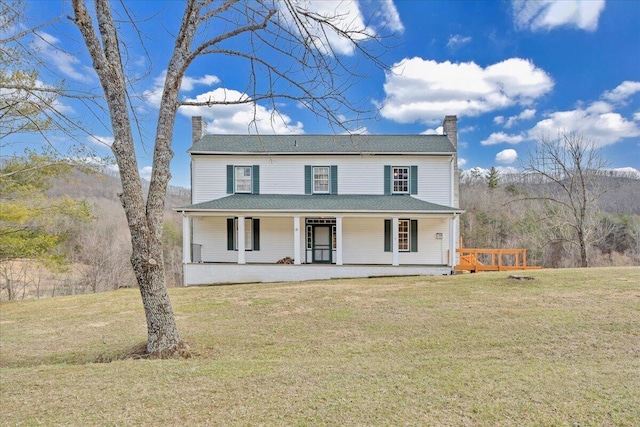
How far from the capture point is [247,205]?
568 inches

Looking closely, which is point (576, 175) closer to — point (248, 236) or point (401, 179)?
point (401, 179)

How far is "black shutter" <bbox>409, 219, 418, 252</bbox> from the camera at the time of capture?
15.5 m

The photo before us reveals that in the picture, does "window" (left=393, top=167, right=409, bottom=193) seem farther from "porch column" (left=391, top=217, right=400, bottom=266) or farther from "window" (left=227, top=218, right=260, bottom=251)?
"window" (left=227, top=218, right=260, bottom=251)

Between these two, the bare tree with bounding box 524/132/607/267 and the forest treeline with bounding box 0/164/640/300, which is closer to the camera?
the bare tree with bounding box 524/132/607/267

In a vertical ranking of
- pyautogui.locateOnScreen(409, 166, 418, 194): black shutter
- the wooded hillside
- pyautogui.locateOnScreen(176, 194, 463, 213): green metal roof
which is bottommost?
the wooded hillside

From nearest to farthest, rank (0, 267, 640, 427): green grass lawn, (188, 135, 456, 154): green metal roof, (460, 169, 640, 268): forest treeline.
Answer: (0, 267, 640, 427): green grass lawn
(188, 135, 456, 154): green metal roof
(460, 169, 640, 268): forest treeline

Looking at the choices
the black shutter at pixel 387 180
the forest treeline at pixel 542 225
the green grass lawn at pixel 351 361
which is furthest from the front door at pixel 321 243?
the forest treeline at pixel 542 225

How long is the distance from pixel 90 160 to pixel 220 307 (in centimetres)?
785

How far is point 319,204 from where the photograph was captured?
577 inches

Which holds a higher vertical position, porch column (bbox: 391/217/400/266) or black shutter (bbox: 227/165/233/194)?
black shutter (bbox: 227/165/233/194)

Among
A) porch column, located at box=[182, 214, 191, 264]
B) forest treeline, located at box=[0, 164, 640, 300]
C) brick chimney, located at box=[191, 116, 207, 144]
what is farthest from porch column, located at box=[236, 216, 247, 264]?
forest treeline, located at box=[0, 164, 640, 300]

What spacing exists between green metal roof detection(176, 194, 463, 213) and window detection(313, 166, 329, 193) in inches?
13.2

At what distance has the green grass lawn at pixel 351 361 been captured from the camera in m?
3.24

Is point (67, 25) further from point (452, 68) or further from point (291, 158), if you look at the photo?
point (452, 68)
